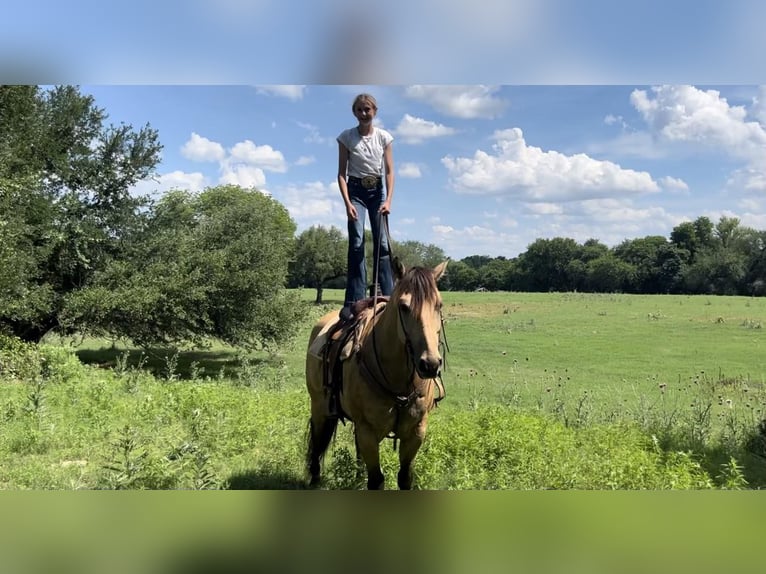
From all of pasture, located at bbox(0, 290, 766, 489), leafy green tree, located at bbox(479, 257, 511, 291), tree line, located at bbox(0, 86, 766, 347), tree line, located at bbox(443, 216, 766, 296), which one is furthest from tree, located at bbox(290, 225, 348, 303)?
leafy green tree, located at bbox(479, 257, 511, 291)

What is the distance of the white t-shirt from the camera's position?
4.22 meters

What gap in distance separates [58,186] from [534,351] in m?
18.6

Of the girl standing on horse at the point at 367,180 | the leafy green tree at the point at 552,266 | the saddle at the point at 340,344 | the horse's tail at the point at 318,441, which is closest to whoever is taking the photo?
the girl standing on horse at the point at 367,180

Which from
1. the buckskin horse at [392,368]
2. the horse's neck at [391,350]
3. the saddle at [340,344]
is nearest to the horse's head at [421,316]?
the buckskin horse at [392,368]

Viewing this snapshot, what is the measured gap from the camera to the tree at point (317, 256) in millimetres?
17844

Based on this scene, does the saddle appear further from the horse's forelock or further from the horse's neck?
the horse's forelock

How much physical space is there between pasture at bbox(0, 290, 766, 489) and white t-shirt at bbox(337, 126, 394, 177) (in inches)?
123

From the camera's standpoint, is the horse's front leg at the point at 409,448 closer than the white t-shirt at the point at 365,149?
Yes

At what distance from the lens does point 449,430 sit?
648cm

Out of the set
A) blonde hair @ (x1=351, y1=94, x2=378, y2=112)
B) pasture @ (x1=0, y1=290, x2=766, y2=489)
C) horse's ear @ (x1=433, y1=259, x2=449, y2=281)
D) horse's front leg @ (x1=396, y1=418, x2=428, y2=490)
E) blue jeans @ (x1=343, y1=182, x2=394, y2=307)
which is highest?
blonde hair @ (x1=351, y1=94, x2=378, y2=112)

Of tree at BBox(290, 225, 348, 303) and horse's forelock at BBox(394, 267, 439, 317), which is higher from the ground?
tree at BBox(290, 225, 348, 303)

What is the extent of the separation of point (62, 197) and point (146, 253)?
311cm

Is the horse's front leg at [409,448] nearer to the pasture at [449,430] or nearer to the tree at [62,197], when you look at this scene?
the pasture at [449,430]

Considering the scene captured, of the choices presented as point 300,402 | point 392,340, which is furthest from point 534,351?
point 392,340
